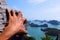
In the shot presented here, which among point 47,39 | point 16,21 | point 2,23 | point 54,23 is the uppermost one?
point 16,21

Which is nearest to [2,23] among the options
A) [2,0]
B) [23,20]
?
[2,0]

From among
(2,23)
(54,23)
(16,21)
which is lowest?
(54,23)

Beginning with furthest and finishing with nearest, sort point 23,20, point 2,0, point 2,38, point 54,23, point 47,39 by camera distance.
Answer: point 54,23 < point 47,39 < point 2,0 < point 23,20 < point 2,38

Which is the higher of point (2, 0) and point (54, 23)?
point (2, 0)

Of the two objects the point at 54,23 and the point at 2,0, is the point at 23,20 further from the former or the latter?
the point at 54,23

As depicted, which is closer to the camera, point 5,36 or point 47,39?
point 5,36

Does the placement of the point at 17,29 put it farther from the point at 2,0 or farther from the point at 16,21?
the point at 2,0

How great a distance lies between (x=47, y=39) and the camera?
52.7 feet

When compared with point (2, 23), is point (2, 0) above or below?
above

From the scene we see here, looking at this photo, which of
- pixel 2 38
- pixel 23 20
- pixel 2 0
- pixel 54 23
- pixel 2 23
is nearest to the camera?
pixel 2 38

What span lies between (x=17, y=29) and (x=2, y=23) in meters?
1.68

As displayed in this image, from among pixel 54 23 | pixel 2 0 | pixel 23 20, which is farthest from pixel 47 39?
pixel 54 23

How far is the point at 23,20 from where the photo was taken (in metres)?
1.35

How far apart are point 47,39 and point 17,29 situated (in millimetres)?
14900
